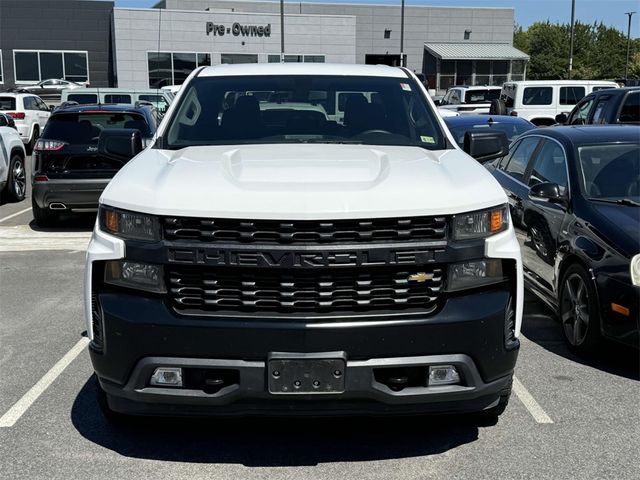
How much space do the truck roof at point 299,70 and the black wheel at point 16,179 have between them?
8.11 metres

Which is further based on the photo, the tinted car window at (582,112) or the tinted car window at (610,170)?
the tinted car window at (582,112)

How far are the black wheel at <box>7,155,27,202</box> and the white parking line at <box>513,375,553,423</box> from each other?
1015 centimetres

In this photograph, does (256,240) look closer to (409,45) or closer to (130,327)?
(130,327)

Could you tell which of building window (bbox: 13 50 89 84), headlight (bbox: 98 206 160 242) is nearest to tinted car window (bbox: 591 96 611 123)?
headlight (bbox: 98 206 160 242)

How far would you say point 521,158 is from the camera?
710 centimetres

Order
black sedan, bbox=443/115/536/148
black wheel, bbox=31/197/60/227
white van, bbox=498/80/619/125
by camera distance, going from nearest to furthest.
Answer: black wheel, bbox=31/197/60/227, black sedan, bbox=443/115/536/148, white van, bbox=498/80/619/125

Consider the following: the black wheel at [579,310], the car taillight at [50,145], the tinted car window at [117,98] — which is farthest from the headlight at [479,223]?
the tinted car window at [117,98]

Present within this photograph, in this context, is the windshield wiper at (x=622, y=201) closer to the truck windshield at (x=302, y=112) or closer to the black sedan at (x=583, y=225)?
the black sedan at (x=583, y=225)

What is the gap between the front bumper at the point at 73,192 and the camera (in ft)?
32.7

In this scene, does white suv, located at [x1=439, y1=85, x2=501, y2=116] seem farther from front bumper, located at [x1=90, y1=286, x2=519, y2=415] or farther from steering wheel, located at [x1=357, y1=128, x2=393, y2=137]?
front bumper, located at [x1=90, y1=286, x2=519, y2=415]

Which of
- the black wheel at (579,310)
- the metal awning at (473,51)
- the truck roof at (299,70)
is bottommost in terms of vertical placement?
the black wheel at (579,310)

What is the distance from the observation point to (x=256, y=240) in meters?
3.31

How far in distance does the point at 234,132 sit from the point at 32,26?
49.2 m

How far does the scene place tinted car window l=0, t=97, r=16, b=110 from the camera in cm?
2183
